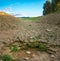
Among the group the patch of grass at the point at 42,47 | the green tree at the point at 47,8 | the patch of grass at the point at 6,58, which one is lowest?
the patch of grass at the point at 6,58

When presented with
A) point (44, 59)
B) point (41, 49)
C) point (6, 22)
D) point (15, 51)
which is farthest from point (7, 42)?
point (6, 22)

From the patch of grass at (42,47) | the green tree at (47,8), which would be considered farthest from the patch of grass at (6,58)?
the green tree at (47,8)

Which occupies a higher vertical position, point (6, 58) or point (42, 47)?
point (42, 47)

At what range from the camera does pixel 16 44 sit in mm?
8203

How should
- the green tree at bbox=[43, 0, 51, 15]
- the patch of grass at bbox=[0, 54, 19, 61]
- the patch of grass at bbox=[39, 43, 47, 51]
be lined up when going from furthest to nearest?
the green tree at bbox=[43, 0, 51, 15] < the patch of grass at bbox=[39, 43, 47, 51] < the patch of grass at bbox=[0, 54, 19, 61]

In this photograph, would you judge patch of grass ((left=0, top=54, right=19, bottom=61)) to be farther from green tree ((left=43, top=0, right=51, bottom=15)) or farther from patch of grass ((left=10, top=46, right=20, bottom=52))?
green tree ((left=43, top=0, right=51, bottom=15))

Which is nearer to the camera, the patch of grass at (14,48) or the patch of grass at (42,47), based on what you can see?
the patch of grass at (14,48)

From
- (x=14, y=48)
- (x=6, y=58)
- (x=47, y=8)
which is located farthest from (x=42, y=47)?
(x=47, y=8)

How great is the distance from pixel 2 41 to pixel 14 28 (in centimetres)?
288

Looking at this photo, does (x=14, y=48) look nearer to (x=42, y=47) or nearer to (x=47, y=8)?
(x=42, y=47)

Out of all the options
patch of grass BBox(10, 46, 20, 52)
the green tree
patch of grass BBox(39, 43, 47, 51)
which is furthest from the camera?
the green tree

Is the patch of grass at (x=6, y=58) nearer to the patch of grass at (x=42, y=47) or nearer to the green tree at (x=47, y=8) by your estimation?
the patch of grass at (x=42, y=47)

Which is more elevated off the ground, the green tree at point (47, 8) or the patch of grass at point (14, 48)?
the green tree at point (47, 8)

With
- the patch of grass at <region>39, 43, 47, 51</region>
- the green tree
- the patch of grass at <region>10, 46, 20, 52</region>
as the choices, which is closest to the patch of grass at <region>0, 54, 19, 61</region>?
the patch of grass at <region>10, 46, 20, 52</region>
